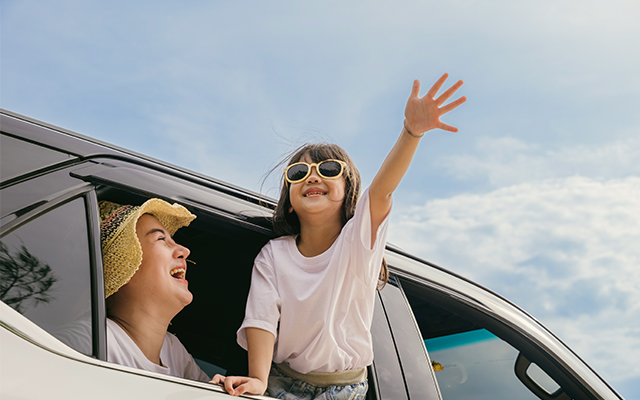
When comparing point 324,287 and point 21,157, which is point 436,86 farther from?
point 21,157

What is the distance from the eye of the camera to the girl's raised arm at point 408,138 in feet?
5.41

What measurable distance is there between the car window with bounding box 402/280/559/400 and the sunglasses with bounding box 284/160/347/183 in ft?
3.41

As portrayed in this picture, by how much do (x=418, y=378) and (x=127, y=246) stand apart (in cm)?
117

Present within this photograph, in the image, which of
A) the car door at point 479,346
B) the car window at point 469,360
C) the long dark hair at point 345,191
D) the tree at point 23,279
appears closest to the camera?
the tree at point 23,279

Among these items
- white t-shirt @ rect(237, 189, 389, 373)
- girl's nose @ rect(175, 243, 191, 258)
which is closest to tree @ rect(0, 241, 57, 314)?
girl's nose @ rect(175, 243, 191, 258)

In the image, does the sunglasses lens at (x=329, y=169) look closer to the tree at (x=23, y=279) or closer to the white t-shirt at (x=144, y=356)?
the white t-shirt at (x=144, y=356)

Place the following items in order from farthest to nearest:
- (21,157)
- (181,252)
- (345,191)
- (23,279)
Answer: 1. (345,191)
2. (181,252)
3. (21,157)
4. (23,279)

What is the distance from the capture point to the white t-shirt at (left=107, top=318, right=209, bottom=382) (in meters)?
1.41

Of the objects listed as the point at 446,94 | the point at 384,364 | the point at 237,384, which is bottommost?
the point at 237,384

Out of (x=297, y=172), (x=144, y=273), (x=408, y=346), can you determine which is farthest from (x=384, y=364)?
(x=144, y=273)

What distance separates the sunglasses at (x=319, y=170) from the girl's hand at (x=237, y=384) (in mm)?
848

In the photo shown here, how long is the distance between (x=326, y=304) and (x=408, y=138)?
2.25 ft

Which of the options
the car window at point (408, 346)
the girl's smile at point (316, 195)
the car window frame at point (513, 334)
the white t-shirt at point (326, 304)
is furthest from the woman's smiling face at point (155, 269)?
A: the car window frame at point (513, 334)

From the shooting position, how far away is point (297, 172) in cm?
204
